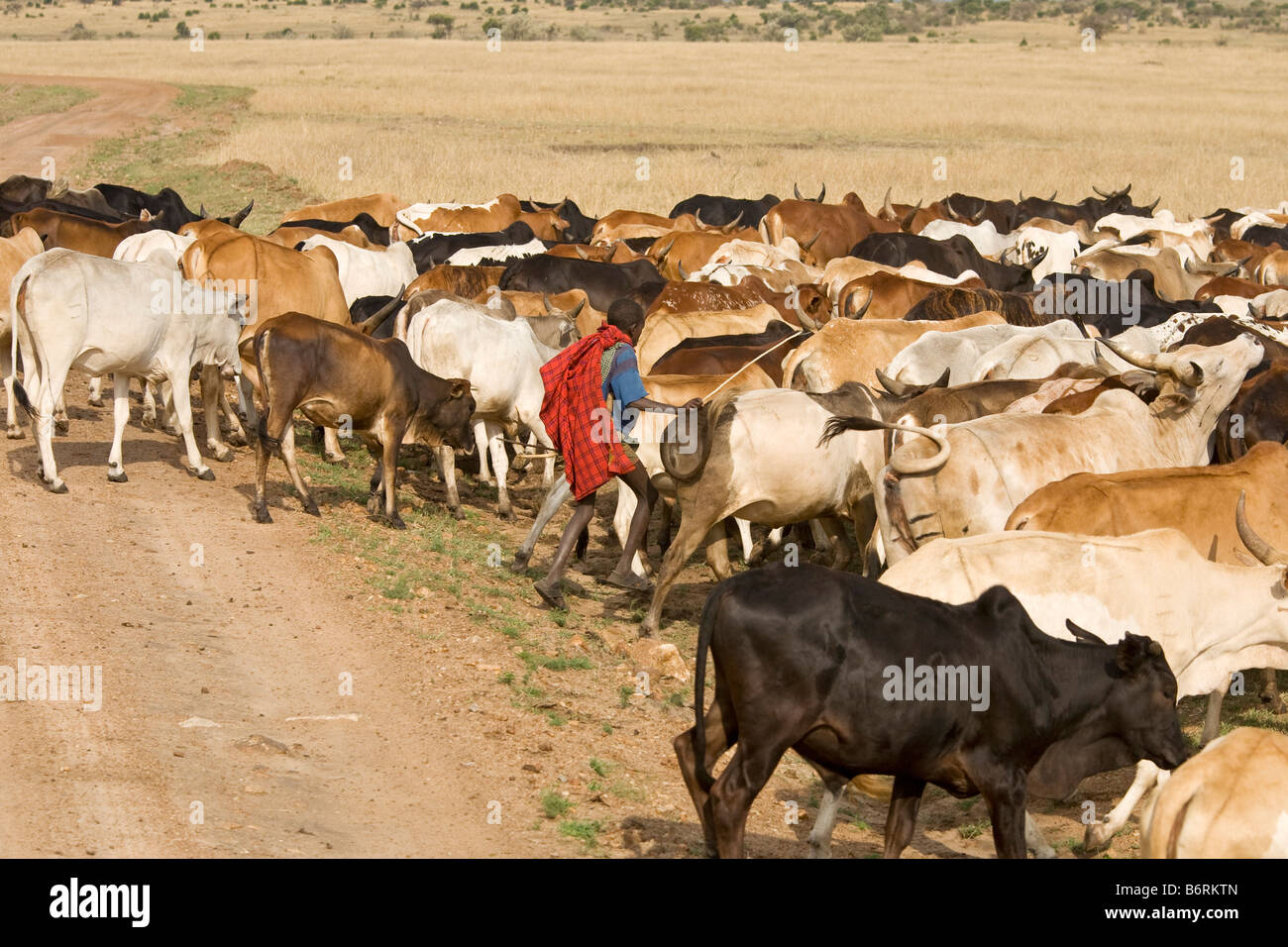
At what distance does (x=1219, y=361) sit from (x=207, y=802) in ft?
21.3

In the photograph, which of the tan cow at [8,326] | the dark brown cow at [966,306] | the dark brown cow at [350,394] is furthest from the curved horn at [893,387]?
the tan cow at [8,326]

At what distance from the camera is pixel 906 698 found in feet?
18.8

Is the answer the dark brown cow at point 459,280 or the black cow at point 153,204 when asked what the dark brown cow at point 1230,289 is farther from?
the black cow at point 153,204

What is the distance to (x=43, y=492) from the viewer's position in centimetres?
1057

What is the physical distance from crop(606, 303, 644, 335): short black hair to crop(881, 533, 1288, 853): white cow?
341cm

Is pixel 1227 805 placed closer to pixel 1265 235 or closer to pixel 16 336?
pixel 16 336

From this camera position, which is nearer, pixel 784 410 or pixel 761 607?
pixel 761 607

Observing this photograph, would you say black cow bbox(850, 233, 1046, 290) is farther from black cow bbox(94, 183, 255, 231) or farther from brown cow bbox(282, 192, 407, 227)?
black cow bbox(94, 183, 255, 231)

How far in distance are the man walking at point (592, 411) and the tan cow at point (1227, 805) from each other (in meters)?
4.78

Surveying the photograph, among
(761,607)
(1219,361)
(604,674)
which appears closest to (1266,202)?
(1219,361)

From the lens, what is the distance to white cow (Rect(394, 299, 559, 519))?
12.3 meters

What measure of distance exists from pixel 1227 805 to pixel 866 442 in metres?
4.79

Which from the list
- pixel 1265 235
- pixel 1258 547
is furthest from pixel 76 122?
pixel 1258 547
